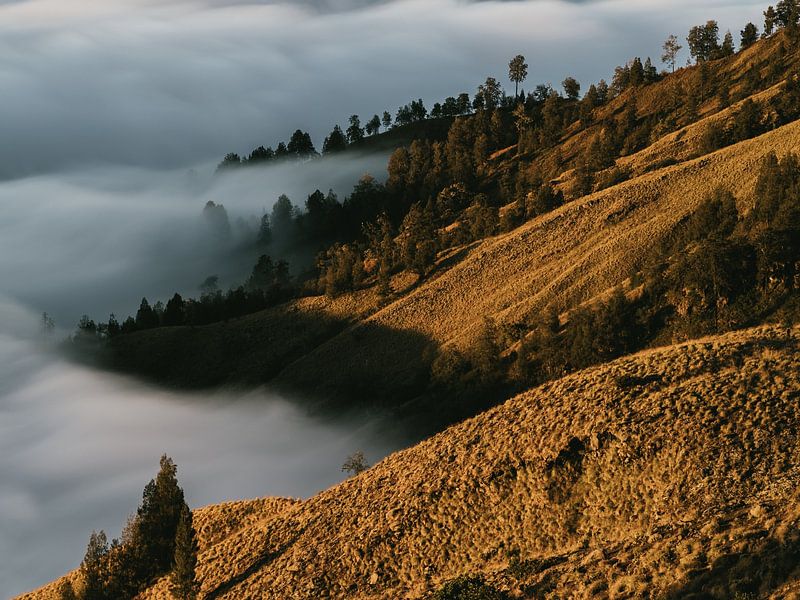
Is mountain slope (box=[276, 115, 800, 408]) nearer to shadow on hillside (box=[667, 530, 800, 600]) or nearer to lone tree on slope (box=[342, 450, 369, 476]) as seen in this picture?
lone tree on slope (box=[342, 450, 369, 476])

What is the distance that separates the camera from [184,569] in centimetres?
6775

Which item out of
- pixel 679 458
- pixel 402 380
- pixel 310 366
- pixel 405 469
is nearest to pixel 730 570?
pixel 679 458

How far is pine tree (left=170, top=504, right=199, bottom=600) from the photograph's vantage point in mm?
67750

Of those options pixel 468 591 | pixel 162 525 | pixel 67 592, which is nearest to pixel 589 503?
pixel 468 591

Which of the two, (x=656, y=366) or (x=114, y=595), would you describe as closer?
(x=656, y=366)

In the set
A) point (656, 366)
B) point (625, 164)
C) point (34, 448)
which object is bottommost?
point (34, 448)

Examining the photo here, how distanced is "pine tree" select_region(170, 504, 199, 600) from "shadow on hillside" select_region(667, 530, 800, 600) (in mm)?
43468

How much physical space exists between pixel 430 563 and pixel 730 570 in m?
23.8

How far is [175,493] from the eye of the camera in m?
77.2

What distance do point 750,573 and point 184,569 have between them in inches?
1855

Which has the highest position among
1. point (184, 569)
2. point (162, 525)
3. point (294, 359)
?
point (294, 359)

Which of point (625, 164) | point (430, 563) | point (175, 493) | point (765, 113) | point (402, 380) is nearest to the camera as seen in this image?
point (430, 563)

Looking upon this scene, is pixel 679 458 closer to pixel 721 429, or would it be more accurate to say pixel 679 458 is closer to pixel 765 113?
pixel 721 429

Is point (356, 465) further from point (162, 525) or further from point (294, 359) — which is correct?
point (294, 359)
